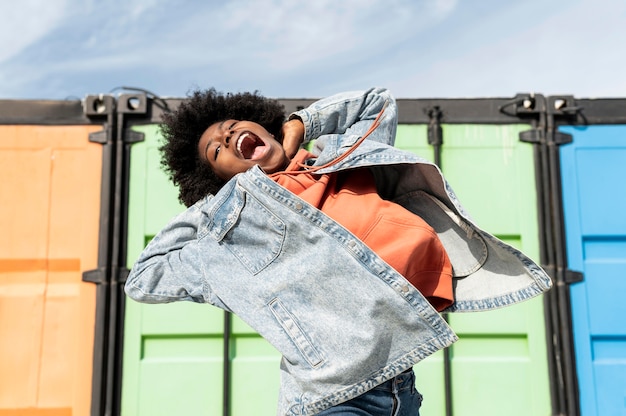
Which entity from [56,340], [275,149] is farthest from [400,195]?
[56,340]

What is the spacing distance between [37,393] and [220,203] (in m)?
1.99

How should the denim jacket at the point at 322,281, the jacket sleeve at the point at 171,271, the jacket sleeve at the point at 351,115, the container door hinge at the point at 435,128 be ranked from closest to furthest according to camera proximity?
the denim jacket at the point at 322,281 → the jacket sleeve at the point at 171,271 → the jacket sleeve at the point at 351,115 → the container door hinge at the point at 435,128

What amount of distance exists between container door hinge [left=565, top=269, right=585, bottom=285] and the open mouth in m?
1.92

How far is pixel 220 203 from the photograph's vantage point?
1.18 m

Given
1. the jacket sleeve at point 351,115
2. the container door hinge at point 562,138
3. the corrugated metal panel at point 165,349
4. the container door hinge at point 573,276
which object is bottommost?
the corrugated metal panel at point 165,349

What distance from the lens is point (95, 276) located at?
8.69ft

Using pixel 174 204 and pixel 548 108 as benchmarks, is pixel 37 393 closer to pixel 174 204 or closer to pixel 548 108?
pixel 174 204

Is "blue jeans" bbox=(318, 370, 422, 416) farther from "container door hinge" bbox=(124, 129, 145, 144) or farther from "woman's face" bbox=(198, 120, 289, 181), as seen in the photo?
"container door hinge" bbox=(124, 129, 145, 144)

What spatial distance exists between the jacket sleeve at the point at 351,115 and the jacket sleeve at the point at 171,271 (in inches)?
13.8

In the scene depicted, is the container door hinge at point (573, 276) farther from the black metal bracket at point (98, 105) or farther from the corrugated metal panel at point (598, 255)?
the black metal bracket at point (98, 105)

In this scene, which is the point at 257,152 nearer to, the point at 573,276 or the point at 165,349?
the point at 165,349

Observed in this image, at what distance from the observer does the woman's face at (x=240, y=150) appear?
4.27 ft

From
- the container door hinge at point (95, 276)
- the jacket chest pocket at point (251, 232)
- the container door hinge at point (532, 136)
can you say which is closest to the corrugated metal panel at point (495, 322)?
the container door hinge at point (532, 136)

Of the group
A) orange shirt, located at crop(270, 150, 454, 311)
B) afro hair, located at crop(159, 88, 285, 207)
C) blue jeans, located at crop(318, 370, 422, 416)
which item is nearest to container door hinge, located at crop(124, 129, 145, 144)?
afro hair, located at crop(159, 88, 285, 207)
